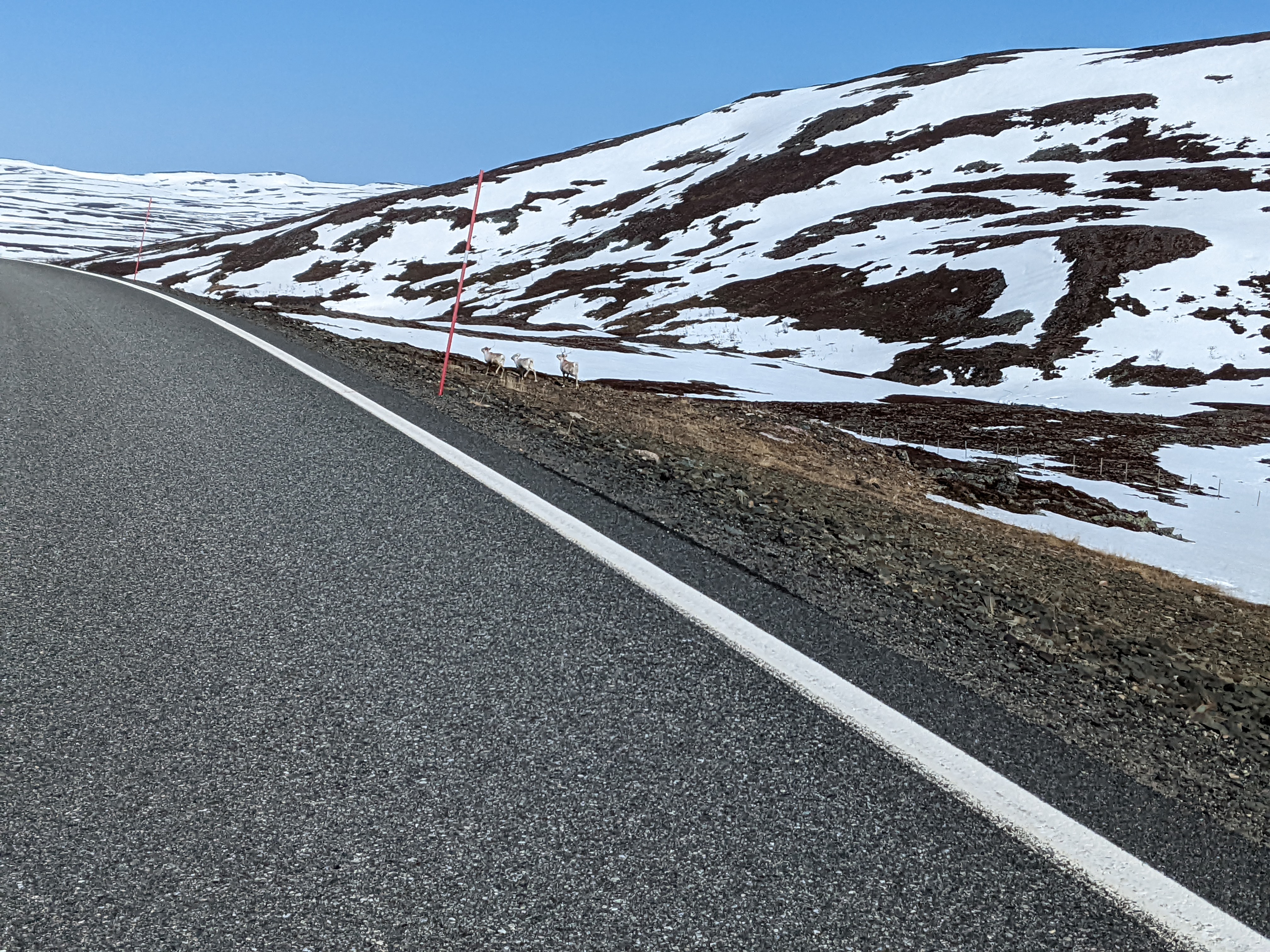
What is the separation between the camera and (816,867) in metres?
2.22

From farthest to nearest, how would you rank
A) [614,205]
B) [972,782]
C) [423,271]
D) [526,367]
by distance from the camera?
[614,205] < [423,271] < [526,367] < [972,782]

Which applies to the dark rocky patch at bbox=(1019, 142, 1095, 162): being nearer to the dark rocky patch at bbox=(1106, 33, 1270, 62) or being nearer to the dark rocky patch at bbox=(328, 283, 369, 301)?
the dark rocky patch at bbox=(1106, 33, 1270, 62)

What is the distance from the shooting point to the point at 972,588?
4.97m

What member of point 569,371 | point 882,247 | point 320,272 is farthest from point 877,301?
point 320,272

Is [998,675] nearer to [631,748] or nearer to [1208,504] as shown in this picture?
[631,748]

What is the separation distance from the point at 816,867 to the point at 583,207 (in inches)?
3670

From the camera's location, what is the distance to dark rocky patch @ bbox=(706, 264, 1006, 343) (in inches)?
1746

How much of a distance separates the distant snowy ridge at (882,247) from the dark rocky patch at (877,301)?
156 mm

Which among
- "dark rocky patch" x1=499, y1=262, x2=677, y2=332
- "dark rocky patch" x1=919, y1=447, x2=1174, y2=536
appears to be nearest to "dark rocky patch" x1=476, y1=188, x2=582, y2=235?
"dark rocky patch" x1=499, y1=262, x2=677, y2=332

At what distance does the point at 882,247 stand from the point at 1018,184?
15477 mm

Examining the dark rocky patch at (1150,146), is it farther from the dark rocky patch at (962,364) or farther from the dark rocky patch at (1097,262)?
the dark rocky patch at (962,364)

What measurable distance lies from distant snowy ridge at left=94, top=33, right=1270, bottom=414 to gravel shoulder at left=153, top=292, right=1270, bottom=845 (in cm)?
1243

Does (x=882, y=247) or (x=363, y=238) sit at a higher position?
(x=882, y=247)

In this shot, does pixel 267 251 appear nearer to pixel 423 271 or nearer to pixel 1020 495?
pixel 423 271
